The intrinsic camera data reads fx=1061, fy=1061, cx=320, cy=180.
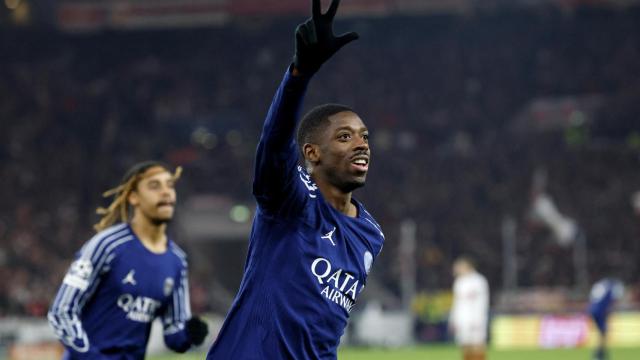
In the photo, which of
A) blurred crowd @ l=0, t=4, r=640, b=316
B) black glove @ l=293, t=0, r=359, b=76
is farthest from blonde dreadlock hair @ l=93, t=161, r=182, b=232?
blurred crowd @ l=0, t=4, r=640, b=316

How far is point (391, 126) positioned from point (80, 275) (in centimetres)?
3561

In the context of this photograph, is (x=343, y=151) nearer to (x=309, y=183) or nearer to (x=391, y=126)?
(x=309, y=183)

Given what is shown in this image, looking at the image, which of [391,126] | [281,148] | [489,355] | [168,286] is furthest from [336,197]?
[391,126]

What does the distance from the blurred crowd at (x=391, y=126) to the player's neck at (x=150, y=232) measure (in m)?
22.0

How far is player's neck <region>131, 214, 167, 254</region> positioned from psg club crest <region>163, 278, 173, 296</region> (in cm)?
23

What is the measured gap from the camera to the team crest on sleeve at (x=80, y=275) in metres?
6.73

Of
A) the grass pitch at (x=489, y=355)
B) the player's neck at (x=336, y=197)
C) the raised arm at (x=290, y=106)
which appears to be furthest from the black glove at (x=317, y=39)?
the grass pitch at (x=489, y=355)

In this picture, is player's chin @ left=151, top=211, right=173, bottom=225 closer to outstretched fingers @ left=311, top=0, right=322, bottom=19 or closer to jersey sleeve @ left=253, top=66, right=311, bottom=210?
jersey sleeve @ left=253, top=66, right=311, bottom=210

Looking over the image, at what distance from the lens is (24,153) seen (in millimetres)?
38219

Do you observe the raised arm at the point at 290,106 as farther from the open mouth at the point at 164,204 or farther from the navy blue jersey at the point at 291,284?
the open mouth at the point at 164,204

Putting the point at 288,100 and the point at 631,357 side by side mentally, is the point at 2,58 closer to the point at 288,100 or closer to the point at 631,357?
the point at 631,357

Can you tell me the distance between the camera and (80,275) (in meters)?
6.76

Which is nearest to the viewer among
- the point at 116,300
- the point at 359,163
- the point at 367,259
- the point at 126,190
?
the point at 359,163

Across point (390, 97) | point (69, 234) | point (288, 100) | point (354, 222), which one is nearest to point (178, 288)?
point (354, 222)
